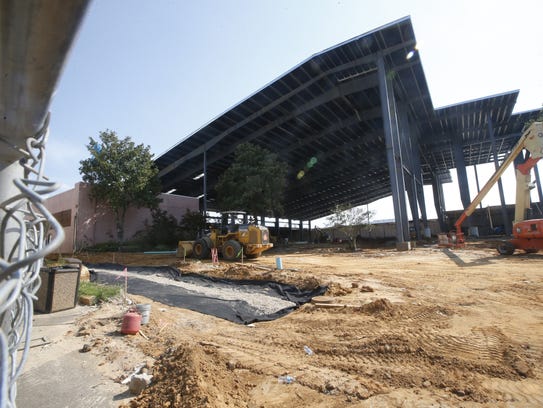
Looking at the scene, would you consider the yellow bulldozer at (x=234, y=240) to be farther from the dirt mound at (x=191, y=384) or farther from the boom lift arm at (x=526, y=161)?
the boom lift arm at (x=526, y=161)

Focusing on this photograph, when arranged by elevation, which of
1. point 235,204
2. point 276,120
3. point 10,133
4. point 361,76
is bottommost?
point 10,133

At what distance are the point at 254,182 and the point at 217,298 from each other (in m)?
15.0

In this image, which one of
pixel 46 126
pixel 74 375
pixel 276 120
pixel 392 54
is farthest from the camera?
pixel 276 120

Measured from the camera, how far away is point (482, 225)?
103 feet

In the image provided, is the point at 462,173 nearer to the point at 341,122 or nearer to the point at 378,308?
the point at 341,122

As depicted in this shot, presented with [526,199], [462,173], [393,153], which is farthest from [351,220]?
[462,173]

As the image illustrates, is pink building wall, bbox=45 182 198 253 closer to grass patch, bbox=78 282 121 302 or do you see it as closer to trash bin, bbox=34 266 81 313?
grass patch, bbox=78 282 121 302

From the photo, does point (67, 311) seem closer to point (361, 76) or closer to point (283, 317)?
point (283, 317)

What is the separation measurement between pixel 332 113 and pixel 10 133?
2397 centimetres

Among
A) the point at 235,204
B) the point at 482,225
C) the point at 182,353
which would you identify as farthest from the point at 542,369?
the point at 482,225

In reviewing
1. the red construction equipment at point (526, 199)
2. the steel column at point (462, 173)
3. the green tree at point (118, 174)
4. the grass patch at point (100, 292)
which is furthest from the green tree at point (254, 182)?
the steel column at point (462, 173)

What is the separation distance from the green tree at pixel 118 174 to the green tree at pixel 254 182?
583 cm

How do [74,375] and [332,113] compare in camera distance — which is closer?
[74,375]

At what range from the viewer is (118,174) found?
19.0 m
